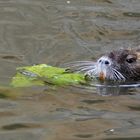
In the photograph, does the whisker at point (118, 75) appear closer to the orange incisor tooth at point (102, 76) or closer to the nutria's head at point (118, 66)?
the nutria's head at point (118, 66)

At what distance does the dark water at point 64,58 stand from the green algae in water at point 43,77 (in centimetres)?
15

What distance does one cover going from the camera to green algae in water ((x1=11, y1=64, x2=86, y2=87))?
6.64 m

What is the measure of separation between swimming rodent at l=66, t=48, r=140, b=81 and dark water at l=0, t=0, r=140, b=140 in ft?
1.15

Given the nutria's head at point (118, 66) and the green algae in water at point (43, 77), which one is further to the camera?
the nutria's head at point (118, 66)

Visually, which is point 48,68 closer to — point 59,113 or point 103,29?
point 59,113

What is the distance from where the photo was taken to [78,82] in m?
6.89

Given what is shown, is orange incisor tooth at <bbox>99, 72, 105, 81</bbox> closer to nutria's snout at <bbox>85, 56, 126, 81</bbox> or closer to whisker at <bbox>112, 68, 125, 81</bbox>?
nutria's snout at <bbox>85, 56, 126, 81</bbox>

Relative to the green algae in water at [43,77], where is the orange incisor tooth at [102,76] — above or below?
below

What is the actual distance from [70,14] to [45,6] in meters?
0.64

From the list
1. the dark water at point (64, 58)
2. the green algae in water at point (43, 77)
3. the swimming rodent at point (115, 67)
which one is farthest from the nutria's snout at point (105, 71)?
the dark water at point (64, 58)

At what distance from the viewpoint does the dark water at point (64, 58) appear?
5.28 meters

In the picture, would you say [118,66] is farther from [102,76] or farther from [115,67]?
[102,76]

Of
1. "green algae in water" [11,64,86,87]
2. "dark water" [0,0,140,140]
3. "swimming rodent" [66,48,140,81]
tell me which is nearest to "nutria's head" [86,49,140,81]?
"swimming rodent" [66,48,140,81]

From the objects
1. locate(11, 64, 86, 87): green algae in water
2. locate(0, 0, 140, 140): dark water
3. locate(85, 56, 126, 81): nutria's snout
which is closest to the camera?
locate(0, 0, 140, 140): dark water
